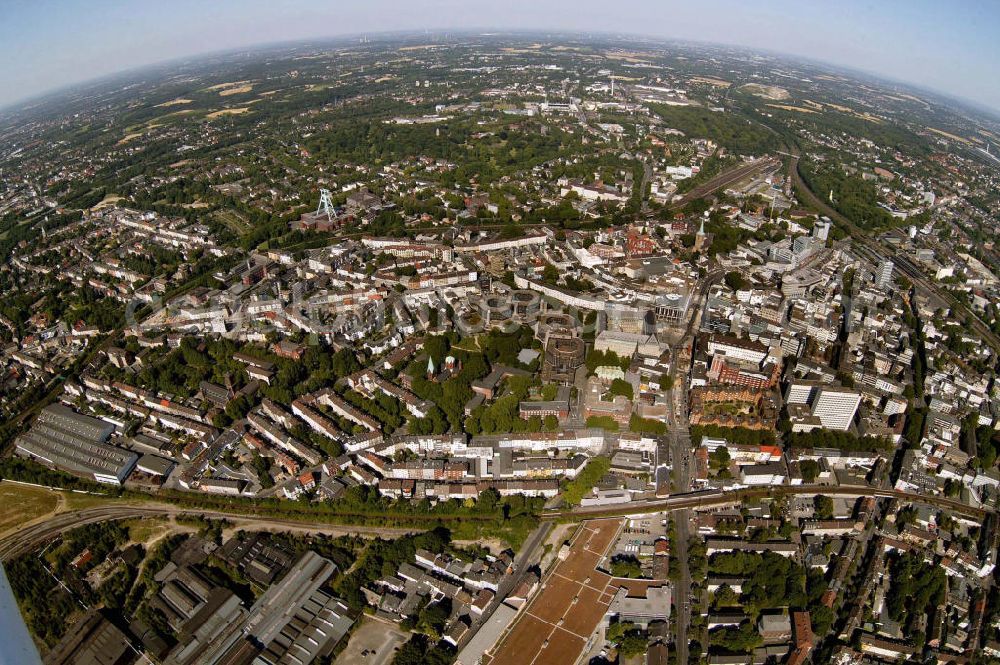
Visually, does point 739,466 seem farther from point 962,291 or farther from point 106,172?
point 106,172

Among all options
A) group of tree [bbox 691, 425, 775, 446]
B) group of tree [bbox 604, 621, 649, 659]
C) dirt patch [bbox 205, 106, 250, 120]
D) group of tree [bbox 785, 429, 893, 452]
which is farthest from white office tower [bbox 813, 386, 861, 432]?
dirt patch [bbox 205, 106, 250, 120]

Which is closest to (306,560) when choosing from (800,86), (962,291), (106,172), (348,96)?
(962,291)

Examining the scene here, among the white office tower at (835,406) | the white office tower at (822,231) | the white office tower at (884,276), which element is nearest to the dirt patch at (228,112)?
the white office tower at (822,231)

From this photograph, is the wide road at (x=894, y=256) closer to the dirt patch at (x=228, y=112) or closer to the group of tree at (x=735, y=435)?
the group of tree at (x=735, y=435)

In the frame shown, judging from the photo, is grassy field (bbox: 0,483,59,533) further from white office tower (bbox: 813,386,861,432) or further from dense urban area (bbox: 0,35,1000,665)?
white office tower (bbox: 813,386,861,432)

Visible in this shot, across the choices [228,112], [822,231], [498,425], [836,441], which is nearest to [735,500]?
[836,441]
